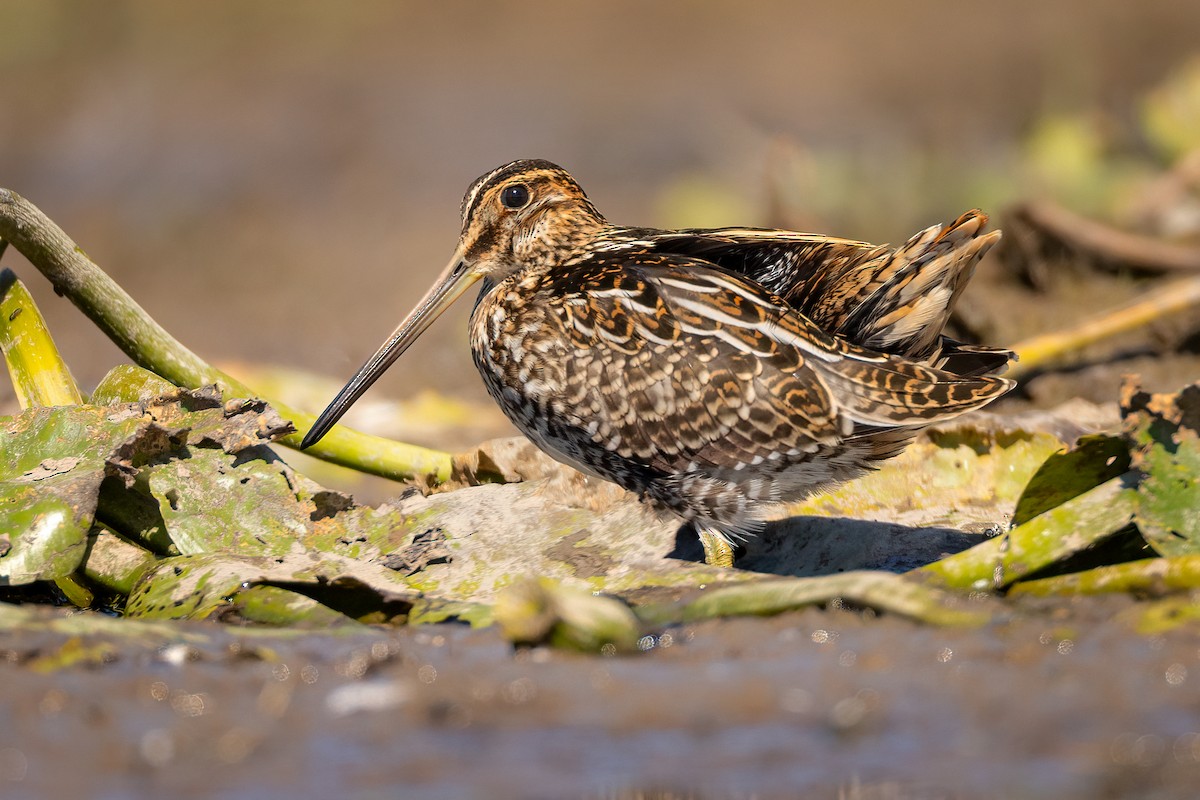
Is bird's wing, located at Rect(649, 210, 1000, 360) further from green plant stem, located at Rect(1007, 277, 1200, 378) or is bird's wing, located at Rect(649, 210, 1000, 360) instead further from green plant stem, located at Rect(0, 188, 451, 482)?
green plant stem, located at Rect(1007, 277, 1200, 378)

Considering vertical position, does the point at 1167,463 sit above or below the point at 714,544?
above

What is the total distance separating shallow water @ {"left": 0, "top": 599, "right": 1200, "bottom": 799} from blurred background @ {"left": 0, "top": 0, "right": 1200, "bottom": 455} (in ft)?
18.0

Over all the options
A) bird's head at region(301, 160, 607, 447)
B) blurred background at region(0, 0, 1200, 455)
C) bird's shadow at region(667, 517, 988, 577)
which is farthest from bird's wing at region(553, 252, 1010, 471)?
blurred background at region(0, 0, 1200, 455)

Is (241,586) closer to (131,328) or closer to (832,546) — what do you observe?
(131,328)

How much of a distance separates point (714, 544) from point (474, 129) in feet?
29.8

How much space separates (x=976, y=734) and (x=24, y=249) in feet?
11.3

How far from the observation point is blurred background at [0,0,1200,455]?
33.4 feet

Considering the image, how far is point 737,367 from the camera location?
464cm

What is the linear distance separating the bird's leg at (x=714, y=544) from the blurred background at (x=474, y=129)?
14.2 ft

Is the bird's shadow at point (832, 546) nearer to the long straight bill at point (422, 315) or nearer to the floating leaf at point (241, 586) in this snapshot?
the floating leaf at point (241, 586)

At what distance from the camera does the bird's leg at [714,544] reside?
189 inches

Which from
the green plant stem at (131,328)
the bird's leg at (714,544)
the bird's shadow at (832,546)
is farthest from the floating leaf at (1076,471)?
the green plant stem at (131,328)

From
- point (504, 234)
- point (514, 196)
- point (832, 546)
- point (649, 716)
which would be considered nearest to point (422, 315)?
point (504, 234)

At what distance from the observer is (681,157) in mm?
13266
